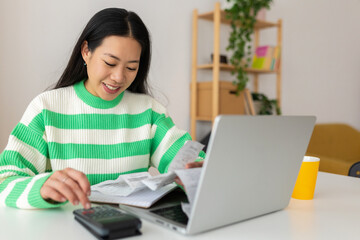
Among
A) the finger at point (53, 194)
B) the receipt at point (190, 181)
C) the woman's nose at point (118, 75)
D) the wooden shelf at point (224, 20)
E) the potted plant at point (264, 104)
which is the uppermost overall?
the wooden shelf at point (224, 20)

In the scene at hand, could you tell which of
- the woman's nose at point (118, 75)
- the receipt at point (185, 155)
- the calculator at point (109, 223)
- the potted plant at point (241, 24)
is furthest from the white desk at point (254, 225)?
the potted plant at point (241, 24)

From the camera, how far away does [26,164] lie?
3.14 feet

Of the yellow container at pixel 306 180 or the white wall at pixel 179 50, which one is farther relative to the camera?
the white wall at pixel 179 50

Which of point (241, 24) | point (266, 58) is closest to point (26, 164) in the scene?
point (241, 24)

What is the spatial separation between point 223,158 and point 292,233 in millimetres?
212

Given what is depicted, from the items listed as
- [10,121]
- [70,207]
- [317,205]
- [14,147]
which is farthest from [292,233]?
[10,121]

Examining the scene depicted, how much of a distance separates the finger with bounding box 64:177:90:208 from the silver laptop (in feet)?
0.33

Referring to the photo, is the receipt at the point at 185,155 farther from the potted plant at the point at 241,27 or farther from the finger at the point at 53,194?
the potted plant at the point at 241,27

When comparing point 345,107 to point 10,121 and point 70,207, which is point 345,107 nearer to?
point 10,121

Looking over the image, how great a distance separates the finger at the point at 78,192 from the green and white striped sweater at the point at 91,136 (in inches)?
10.1

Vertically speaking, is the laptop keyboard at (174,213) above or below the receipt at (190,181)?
below

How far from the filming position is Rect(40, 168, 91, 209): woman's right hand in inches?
27.3

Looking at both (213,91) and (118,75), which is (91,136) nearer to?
(118,75)

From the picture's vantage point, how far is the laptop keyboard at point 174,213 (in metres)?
0.66
